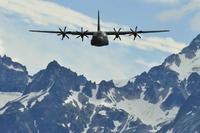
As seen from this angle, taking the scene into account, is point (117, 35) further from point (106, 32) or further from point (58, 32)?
point (58, 32)

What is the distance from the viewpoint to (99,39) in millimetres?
168875

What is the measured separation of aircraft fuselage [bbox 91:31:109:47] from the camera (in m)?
169

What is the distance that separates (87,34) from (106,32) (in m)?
4.76

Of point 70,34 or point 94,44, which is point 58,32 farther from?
point 94,44

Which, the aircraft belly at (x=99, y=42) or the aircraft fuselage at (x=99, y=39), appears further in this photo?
the aircraft fuselage at (x=99, y=39)

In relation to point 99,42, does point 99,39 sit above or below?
above

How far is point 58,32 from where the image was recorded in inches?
7205

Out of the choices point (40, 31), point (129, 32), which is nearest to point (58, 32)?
point (40, 31)

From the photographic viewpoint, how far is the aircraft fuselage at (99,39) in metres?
169

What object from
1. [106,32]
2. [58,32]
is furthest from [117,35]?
[58,32]

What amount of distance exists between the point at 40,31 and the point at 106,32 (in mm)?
16198

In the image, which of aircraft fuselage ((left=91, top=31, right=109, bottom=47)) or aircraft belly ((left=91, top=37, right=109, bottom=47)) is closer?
aircraft belly ((left=91, top=37, right=109, bottom=47))

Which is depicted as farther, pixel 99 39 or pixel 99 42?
pixel 99 39

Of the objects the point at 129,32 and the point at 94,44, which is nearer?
the point at 94,44
